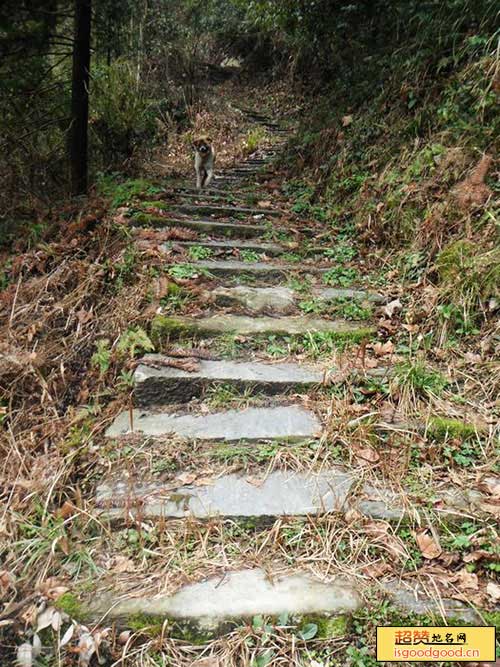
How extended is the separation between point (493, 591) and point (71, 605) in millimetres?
1847

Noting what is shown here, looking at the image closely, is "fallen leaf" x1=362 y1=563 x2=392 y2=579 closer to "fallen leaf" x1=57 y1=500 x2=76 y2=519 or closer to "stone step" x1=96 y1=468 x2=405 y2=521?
"stone step" x1=96 y1=468 x2=405 y2=521

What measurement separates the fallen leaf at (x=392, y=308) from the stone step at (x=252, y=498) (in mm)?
1581

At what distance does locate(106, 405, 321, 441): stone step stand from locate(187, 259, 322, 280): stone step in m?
1.57

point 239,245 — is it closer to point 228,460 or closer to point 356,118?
point 228,460

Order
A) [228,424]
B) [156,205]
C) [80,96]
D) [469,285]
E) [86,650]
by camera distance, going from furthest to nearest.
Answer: [80,96] → [156,205] → [469,285] → [228,424] → [86,650]

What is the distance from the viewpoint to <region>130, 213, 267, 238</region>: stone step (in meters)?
4.66

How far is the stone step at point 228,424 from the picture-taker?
8.98 ft

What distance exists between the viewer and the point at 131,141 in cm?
691

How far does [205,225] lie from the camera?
4820mm

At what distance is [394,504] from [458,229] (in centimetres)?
248

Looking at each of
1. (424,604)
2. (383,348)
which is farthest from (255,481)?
(383,348)

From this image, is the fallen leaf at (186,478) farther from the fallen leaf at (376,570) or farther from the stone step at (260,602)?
the fallen leaf at (376,570)

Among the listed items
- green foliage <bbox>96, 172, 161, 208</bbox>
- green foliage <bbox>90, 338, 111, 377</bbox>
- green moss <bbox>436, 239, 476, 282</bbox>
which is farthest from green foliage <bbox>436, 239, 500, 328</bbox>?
green foliage <bbox>96, 172, 161, 208</bbox>

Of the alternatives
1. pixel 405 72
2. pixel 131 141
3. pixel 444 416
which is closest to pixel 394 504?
pixel 444 416
